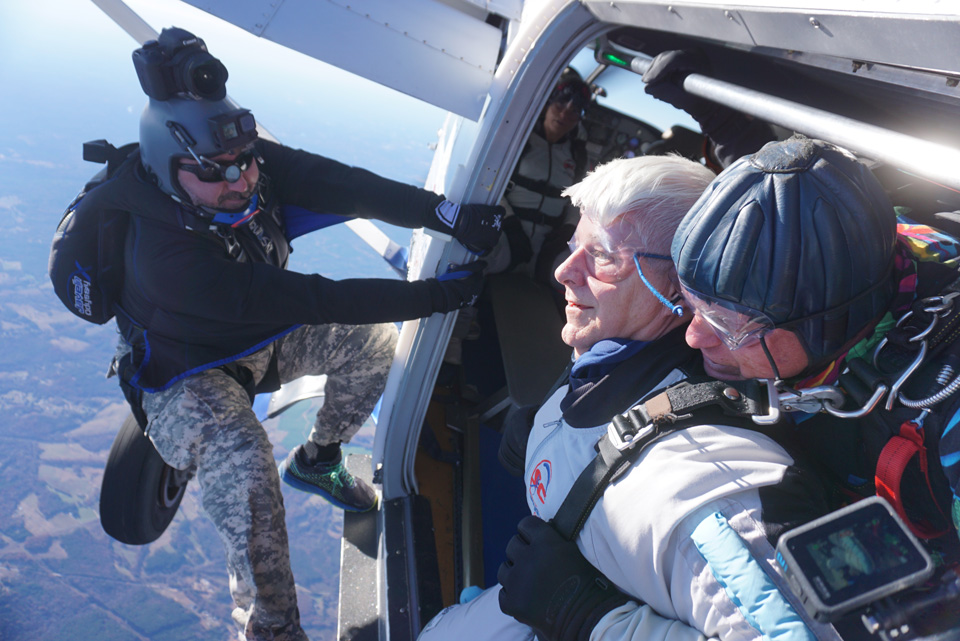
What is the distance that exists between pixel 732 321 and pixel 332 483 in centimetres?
252

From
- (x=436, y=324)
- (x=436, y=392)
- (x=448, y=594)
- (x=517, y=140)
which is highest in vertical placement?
(x=517, y=140)

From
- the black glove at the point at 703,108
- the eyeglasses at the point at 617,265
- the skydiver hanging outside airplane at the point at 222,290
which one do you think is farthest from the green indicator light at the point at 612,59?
the eyeglasses at the point at 617,265

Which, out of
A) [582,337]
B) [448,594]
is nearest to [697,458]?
[582,337]

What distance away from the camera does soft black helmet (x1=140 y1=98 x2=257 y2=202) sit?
215cm

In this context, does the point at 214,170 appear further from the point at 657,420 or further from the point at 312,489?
the point at 657,420

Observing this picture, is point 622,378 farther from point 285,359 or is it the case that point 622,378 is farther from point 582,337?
point 285,359

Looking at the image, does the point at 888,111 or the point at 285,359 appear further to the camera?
the point at 285,359

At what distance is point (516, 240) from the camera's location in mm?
3689

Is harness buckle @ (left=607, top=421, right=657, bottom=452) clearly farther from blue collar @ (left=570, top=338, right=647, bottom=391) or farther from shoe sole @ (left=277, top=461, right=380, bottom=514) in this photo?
shoe sole @ (left=277, top=461, right=380, bottom=514)

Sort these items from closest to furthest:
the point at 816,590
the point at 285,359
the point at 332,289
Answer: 1. the point at 816,590
2. the point at 332,289
3. the point at 285,359

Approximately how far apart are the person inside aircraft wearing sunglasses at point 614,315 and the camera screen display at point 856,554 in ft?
1.47

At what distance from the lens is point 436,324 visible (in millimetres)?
2350

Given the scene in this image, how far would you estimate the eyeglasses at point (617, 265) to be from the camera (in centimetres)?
121

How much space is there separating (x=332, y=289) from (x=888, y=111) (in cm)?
182
